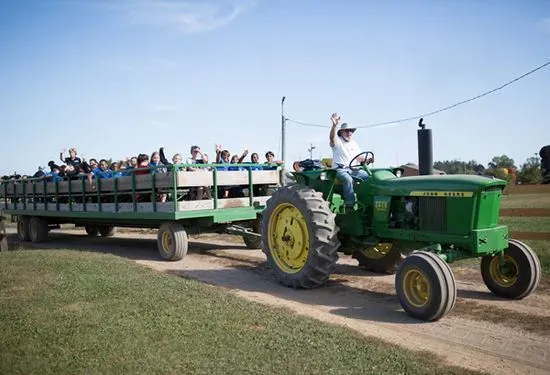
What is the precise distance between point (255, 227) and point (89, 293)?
516cm

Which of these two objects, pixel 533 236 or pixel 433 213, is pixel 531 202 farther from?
pixel 433 213

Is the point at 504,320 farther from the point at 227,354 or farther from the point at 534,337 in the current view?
the point at 227,354

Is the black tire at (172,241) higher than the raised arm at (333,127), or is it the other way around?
the raised arm at (333,127)

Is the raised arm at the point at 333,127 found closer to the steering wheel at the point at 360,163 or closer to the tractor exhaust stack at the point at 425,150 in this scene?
the steering wheel at the point at 360,163

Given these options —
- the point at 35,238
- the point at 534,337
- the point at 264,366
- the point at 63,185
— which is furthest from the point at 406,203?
the point at 35,238

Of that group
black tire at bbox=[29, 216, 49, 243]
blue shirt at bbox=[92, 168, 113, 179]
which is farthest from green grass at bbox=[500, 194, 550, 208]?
black tire at bbox=[29, 216, 49, 243]

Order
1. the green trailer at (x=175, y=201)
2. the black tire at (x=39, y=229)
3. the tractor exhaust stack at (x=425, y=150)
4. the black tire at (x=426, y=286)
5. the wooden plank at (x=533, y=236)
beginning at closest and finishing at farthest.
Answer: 1. the black tire at (x=426, y=286)
2. the tractor exhaust stack at (x=425, y=150)
3. the wooden plank at (x=533, y=236)
4. the green trailer at (x=175, y=201)
5. the black tire at (x=39, y=229)

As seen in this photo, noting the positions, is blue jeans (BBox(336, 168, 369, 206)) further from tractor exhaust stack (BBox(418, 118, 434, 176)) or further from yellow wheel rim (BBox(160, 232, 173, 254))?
yellow wheel rim (BBox(160, 232, 173, 254))

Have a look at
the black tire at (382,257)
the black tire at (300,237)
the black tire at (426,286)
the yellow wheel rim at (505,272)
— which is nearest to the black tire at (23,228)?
the black tire at (300,237)

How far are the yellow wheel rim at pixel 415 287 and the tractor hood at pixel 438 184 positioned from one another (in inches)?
48.0

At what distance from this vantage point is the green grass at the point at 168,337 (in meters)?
4.05

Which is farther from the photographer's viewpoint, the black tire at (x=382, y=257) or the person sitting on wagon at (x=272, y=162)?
the person sitting on wagon at (x=272, y=162)

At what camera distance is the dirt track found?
454 cm

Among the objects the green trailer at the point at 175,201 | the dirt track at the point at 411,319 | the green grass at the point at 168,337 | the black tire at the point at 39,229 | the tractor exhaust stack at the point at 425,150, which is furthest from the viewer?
the black tire at the point at 39,229
